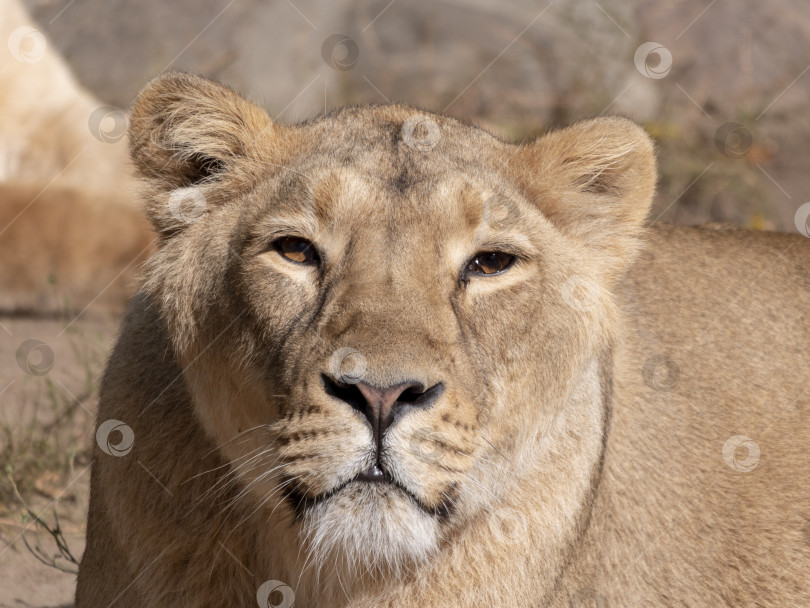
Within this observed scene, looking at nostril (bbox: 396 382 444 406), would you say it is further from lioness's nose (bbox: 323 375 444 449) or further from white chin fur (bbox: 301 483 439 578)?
white chin fur (bbox: 301 483 439 578)

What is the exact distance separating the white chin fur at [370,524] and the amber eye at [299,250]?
69 centimetres

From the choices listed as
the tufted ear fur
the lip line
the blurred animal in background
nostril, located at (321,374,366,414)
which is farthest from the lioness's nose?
the blurred animal in background

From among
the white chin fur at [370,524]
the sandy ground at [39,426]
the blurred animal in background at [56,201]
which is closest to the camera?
the white chin fur at [370,524]

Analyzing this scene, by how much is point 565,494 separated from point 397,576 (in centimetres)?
57

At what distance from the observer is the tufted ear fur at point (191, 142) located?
3223 mm

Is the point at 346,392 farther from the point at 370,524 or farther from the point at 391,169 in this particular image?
the point at 391,169

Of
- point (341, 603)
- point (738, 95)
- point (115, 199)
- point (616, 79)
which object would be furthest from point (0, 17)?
point (738, 95)

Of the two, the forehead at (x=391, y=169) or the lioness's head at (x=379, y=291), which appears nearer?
the lioness's head at (x=379, y=291)

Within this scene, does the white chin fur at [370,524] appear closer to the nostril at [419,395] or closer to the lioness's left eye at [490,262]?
the nostril at [419,395]

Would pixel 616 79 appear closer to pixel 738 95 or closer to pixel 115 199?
pixel 738 95

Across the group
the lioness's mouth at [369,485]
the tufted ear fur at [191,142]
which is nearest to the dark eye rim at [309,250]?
the tufted ear fur at [191,142]

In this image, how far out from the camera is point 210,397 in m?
3.00

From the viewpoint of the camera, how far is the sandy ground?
4.41 meters

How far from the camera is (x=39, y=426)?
5324 mm
